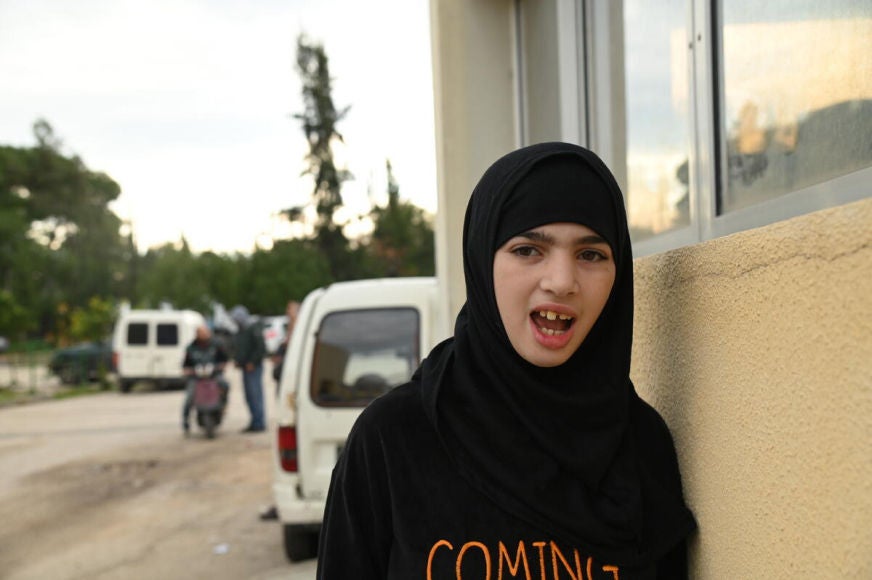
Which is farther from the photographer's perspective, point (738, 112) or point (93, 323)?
Answer: point (93, 323)

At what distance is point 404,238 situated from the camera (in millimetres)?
41219

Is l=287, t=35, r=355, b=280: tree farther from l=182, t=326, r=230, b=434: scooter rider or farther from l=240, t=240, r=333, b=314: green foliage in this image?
l=182, t=326, r=230, b=434: scooter rider

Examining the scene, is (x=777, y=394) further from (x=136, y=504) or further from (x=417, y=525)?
(x=136, y=504)

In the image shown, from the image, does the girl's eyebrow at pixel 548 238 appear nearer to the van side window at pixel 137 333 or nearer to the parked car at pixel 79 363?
the van side window at pixel 137 333

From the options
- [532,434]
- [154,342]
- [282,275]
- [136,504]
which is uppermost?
[282,275]

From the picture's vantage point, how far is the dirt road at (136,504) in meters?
6.57

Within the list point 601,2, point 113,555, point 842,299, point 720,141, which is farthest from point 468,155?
point 113,555

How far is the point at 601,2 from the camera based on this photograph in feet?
9.32

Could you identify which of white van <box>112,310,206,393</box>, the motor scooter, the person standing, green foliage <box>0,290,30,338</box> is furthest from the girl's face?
green foliage <box>0,290,30,338</box>

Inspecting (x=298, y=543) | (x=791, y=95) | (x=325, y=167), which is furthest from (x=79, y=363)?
(x=791, y=95)

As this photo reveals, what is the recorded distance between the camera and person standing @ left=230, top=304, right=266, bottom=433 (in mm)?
12781

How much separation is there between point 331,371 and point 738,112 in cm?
476

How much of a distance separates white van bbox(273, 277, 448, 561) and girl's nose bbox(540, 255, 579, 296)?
14.0 feet

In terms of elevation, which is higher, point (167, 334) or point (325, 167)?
point (325, 167)
